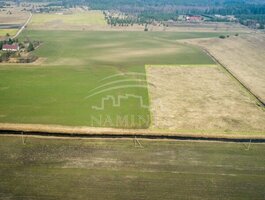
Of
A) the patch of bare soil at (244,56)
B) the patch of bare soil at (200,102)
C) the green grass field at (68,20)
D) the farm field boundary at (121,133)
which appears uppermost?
the farm field boundary at (121,133)

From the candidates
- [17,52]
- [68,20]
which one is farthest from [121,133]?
[68,20]

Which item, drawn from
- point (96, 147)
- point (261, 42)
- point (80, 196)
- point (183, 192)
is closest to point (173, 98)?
point (96, 147)

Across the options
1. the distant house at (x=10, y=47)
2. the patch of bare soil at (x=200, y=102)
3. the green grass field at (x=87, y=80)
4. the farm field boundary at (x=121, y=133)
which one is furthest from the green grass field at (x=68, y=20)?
the farm field boundary at (x=121, y=133)

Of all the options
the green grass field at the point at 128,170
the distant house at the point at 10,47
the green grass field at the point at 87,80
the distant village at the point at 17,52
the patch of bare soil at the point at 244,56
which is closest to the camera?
the green grass field at the point at 128,170

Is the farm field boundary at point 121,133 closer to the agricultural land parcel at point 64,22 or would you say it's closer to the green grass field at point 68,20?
the agricultural land parcel at point 64,22

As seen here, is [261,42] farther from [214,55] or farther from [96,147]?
[96,147]

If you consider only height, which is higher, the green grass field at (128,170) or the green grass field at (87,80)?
the green grass field at (128,170)

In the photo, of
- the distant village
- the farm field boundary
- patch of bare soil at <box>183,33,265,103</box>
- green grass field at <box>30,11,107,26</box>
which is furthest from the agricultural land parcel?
the farm field boundary
